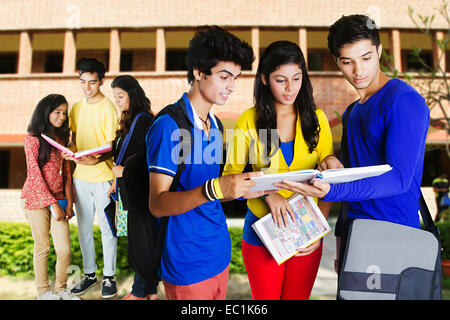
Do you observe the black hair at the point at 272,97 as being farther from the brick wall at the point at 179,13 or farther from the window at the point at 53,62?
the window at the point at 53,62

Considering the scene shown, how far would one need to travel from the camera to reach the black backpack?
115cm

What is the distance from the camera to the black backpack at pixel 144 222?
115 cm

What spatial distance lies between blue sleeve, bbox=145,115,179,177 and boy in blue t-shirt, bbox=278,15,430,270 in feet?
1.35

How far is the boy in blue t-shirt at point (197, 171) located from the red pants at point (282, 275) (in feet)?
0.74

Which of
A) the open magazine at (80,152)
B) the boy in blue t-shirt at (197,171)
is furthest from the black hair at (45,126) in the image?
the boy in blue t-shirt at (197,171)

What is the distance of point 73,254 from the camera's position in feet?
9.59

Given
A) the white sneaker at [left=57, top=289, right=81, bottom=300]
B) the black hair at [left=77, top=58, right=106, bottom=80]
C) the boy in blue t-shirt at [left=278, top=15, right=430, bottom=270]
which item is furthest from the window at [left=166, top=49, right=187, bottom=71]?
the boy in blue t-shirt at [left=278, top=15, right=430, bottom=270]

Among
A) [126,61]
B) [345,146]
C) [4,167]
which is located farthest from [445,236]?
[4,167]

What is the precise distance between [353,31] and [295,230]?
0.87 m

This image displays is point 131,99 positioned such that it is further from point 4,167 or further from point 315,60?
point 4,167

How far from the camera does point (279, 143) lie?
4.71ft
